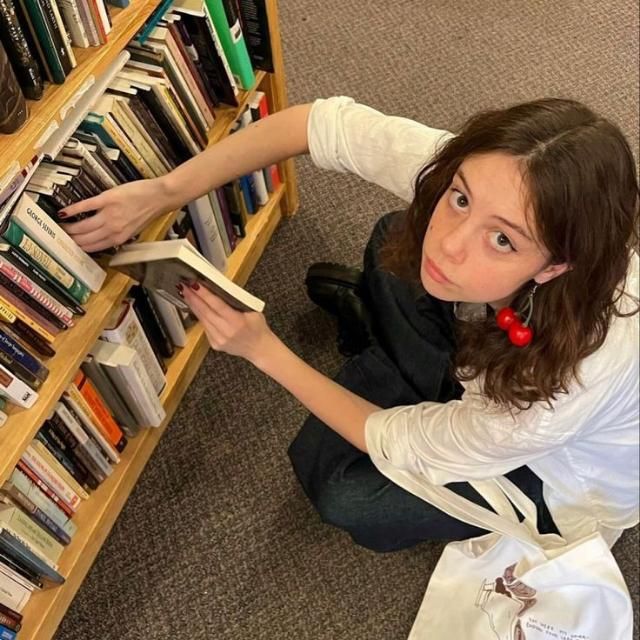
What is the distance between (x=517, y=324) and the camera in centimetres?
81

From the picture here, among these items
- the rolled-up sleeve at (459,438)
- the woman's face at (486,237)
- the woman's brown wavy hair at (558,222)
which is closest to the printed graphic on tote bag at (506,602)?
the rolled-up sleeve at (459,438)

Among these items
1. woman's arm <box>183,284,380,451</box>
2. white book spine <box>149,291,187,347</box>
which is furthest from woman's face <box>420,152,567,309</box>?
white book spine <box>149,291,187,347</box>

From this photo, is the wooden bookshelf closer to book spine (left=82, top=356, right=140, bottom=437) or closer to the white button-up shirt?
book spine (left=82, top=356, right=140, bottom=437)

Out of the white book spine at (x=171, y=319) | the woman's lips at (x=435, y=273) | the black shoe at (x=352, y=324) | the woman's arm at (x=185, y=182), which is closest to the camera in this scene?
the woman's lips at (x=435, y=273)

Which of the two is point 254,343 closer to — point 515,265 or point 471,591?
point 515,265

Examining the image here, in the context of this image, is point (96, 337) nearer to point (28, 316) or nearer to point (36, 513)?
point (28, 316)

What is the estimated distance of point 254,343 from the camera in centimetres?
93

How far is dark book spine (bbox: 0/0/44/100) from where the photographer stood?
25.9 inches

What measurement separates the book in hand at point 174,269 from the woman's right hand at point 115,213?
27 mm

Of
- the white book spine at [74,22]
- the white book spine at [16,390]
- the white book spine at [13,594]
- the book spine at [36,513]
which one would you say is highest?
the white book spine at [74,22]

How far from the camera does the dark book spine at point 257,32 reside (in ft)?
3.36

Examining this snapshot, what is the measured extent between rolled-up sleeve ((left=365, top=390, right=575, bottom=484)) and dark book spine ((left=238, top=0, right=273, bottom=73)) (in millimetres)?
551

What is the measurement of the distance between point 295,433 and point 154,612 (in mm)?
354

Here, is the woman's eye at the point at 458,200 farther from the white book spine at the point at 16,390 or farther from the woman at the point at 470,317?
the white book spine at the point at 16,390
